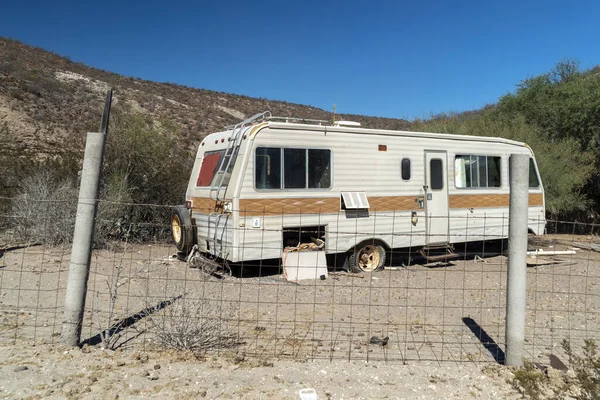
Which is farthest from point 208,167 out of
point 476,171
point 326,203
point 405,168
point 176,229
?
point 476,171

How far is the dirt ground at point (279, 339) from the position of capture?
3.66 m

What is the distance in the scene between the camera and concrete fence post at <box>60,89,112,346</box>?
4.23 m

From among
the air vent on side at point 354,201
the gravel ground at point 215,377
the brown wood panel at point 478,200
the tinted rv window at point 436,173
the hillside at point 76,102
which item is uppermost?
the hillside at point 76,102

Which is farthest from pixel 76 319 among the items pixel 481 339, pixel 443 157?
pixel 443 157

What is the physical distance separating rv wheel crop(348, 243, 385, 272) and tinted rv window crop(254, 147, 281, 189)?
76.5 inches

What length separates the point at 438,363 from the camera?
14.0 feet

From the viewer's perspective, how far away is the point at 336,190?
27.2 feet

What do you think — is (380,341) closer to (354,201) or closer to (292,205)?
(292,205)

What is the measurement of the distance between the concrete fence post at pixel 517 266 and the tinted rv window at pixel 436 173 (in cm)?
511

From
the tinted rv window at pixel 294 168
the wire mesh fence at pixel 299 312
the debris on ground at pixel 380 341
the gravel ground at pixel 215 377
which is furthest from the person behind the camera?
the tinted rv window at pixel 294 168

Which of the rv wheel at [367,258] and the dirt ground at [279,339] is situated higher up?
the rv wheel at [367,258]

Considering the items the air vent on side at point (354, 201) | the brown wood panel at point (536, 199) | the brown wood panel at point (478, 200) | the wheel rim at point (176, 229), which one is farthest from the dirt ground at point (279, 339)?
the brown wood panel at point (536, 199)

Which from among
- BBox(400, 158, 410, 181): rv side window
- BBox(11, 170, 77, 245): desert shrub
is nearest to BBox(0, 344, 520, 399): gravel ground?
BBox(400, 158, 410, 181): rv side window

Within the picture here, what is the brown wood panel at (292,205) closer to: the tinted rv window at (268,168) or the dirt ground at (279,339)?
the tinted rv window at (268,168)
